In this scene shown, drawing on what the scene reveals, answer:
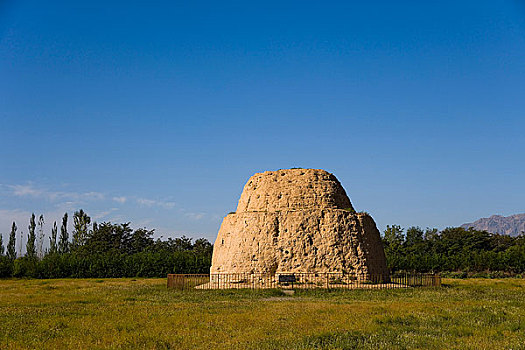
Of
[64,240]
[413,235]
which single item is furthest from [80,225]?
[413,235]

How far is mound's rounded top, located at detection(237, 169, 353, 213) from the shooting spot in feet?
109

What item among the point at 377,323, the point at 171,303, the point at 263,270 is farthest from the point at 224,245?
the point at 377,323

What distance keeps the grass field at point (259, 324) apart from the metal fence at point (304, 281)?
22.2 ft

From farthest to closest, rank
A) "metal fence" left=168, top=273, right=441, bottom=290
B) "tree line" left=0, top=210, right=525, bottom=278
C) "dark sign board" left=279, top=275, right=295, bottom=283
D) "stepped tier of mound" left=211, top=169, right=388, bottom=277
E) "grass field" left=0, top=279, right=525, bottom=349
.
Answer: "tree line" left=0, top=210, right=525, bottom=278
"stepped tier of mound" left=211, top=169, right=388, bottom=277
"metal fence" left=168, top=273, right=441, bottom=290
"dark sign board" left=279, top=275, right=295, bottom=283
"grass field" left=0, top=279, right=525, bottom=349

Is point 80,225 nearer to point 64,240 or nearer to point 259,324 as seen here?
point 64,240

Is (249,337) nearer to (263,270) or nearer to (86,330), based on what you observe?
(86,330)

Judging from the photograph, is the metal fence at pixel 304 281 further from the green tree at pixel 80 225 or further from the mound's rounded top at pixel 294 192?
the green tree at pixel 80 225

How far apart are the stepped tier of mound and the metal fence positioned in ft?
1.33

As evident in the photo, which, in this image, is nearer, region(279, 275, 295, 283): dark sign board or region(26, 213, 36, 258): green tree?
region(279, 275, 295, 283): dark sign board

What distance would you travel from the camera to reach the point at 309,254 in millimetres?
30062

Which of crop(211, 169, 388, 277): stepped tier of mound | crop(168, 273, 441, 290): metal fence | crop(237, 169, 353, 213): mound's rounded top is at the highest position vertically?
crop(237, 169, 353, 213): mound's rounded top

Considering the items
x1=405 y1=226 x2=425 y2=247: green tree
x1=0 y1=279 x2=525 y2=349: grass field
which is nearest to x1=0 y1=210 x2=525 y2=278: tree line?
x1=405 y1=226 x2=425 y2=247: green tree

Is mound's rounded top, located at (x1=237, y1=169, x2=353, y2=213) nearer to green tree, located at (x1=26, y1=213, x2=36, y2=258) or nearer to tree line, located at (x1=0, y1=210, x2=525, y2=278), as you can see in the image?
tree line, located at (x1=0, y1=210, x2=525, y2=278)

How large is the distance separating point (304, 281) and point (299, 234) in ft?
10.3
